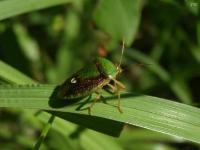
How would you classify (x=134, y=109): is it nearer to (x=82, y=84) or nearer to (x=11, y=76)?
(x=82, y=84)

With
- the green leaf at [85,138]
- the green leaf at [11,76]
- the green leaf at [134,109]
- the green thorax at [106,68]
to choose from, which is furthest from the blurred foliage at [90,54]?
the green thorax at [106,68]

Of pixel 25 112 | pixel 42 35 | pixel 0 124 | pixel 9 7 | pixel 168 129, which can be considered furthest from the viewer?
pixel 42 35

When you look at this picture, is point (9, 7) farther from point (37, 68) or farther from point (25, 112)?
point (37, 68)

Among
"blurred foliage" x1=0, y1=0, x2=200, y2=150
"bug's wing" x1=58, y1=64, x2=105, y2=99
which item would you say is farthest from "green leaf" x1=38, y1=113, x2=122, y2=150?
"blurred foliage" x1=0, y1=0, x2=200, y2=150

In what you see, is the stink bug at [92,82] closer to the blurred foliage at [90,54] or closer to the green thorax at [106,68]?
the green thorax at [106,68]

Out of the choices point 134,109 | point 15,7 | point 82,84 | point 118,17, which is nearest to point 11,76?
point 15,7

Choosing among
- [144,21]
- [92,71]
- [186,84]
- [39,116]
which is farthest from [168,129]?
[144,21]

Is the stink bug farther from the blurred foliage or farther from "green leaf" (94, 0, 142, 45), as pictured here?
the blurred foliage
